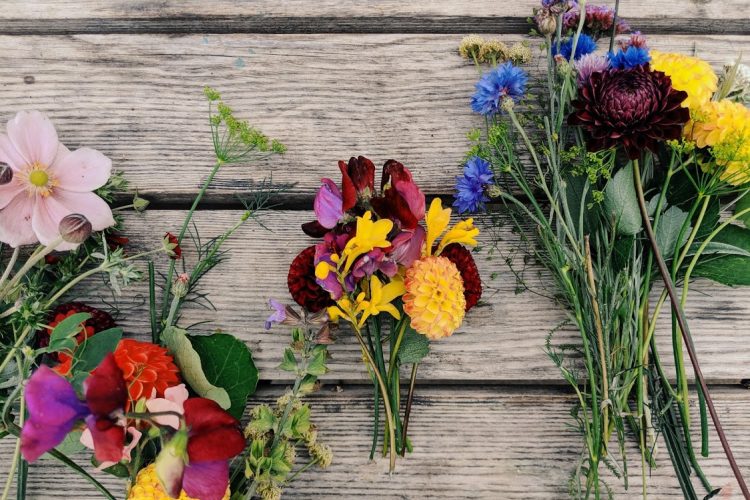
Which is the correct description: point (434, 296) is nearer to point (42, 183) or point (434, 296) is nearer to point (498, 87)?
point (498, 87)

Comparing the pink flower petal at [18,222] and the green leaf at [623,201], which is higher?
the green leaf at [623,201]

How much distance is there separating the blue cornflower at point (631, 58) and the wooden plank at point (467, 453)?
48cm

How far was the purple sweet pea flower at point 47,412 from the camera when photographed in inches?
18.7

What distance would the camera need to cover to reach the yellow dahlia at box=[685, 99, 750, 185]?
2.24ft

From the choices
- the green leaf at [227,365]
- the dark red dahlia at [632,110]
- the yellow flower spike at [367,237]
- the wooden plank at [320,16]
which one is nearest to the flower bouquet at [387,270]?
the yellow flower spike at [367,237]

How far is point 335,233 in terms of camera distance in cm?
72

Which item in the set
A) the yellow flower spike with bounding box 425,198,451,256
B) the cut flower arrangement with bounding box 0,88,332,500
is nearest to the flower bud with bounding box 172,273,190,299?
the cut flower arrangement with bounding box 0,88,332,500

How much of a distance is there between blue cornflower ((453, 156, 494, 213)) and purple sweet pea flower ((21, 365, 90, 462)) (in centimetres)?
53

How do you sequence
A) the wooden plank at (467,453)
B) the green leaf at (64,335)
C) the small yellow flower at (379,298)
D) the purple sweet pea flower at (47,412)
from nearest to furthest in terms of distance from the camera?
the purple sweet pea flower at (47,412) < the green leaf at (64,335) < the small yellow flower at (379,298) < the wooden plank at (467,453)

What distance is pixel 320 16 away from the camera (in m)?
0.90

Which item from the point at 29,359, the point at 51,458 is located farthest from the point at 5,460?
the point at 29,359

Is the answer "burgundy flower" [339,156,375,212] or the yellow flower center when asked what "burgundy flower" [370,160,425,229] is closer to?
"burgundy flower" [339,156,375,212]

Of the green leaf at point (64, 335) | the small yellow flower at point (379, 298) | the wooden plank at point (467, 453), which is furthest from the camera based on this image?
the wooden plank at point (467, 453)

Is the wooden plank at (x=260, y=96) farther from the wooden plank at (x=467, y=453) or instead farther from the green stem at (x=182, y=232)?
the wooden plank at (x=467, y=453)
